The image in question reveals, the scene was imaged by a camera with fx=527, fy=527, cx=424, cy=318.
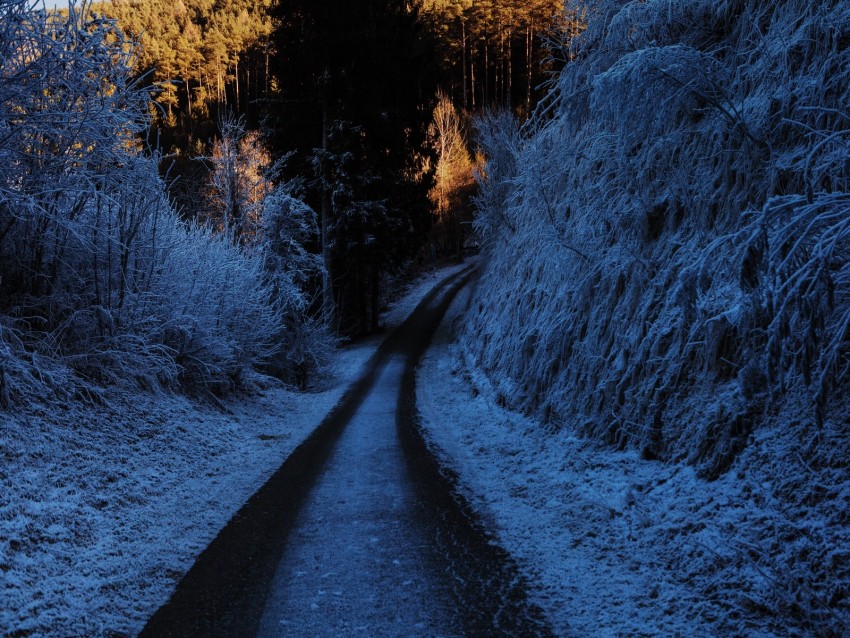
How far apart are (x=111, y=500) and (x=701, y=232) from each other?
731 centimetres

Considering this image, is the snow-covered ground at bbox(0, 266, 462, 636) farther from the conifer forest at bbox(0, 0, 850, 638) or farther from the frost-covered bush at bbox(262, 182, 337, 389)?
the frost-covered bush at bbox(262, 182, 337, 389)

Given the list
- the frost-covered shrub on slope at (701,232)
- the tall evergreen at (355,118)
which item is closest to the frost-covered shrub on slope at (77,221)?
the frost-covered shrub on slope at (701,232)

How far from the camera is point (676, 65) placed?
524 centimetres

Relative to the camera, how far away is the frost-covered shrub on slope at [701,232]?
3576 mm

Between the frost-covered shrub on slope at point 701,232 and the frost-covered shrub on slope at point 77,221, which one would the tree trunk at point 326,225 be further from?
the frost-covered shrub on slope at point 701,232

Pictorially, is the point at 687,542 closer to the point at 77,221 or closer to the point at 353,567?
the point at 353,567

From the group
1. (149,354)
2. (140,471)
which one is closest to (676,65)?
(140,471)

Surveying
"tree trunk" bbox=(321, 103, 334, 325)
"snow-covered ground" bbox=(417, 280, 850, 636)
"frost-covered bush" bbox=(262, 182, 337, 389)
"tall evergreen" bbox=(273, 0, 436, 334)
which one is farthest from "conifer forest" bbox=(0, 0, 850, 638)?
"tall evergreen" bbox=(273, 0, 436, 334)

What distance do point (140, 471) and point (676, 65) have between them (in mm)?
7614

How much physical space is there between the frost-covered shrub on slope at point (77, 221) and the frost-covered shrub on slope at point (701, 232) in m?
6.67

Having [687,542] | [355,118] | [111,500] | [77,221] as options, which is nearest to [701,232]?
[687,542]

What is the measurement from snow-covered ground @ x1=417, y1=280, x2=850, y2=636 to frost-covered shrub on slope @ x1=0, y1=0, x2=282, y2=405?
239 inches

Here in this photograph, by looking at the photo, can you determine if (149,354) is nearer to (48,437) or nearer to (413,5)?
(48,437)

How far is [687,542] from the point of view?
4082 millimetres
